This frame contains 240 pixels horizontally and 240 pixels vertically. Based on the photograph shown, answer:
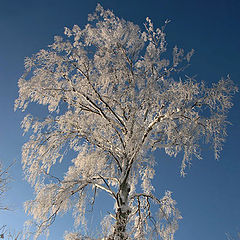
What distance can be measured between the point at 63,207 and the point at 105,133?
7.08 feet

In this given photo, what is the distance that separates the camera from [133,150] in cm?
531

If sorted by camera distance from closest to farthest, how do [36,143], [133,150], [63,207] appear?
[133,150] → [63,207] → [36,143]

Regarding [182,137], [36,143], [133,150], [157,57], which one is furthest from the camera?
[157,57]

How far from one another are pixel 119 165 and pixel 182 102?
2236mm

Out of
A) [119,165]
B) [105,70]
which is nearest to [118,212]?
[119,165]

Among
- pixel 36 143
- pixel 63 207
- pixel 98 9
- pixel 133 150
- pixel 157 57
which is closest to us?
pixel 133 150

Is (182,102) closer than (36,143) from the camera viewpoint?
Yes

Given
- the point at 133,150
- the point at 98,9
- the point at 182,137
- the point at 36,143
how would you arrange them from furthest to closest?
the point at 98,9 < the point at 36,143 < the point at 182,137 < the point at 133,150

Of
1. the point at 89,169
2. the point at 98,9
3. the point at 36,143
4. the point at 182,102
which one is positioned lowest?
the point at 89,169

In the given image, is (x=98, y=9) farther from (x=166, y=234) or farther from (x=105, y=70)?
(x=166, y=234)

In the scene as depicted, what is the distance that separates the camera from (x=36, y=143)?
21.7 ft

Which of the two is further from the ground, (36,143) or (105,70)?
(105,70)

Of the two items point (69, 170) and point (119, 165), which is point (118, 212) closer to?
point (119, 165)

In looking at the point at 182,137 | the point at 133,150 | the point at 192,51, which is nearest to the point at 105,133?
the point at 133,150
